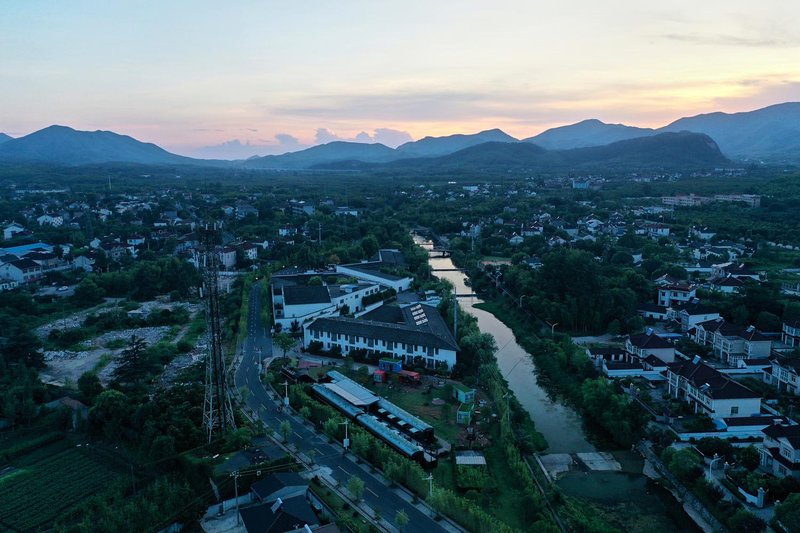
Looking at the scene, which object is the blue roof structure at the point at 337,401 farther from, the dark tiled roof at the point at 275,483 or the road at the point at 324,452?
the dark tiled roof at the point at 275,483

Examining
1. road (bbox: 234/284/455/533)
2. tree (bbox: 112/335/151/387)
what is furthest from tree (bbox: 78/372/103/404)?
road (bbox: 234/284/455/533)

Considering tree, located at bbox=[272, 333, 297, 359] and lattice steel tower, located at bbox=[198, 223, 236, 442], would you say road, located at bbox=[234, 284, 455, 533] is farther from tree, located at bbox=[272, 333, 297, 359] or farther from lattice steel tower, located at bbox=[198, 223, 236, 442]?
lattice steel tower, located at bbox=[198, 223, 236, 442]

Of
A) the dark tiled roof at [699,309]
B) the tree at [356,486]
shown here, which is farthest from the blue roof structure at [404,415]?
the dark tiled roof at [699,309]

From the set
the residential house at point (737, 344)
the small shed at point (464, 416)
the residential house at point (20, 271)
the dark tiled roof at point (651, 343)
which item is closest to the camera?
the small shed at point (464, 416)

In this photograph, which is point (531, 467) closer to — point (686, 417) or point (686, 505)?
point (686, 505)

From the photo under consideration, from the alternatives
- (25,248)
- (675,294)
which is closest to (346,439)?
(675,294)

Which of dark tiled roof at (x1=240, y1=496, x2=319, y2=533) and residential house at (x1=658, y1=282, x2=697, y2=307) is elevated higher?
dark tiled roof at (x1=240, y1=496, x2=319, y2=533)
